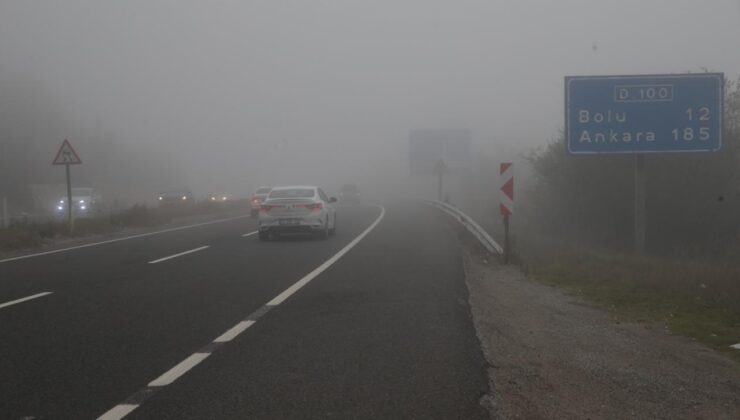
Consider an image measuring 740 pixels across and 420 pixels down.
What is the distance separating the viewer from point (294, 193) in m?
19.5

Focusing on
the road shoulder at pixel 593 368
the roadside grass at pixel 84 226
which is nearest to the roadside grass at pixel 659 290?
the road shoulder at pixel 593 368

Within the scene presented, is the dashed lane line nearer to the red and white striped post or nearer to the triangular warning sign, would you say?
the red and white striped post

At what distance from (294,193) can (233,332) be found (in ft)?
40.8

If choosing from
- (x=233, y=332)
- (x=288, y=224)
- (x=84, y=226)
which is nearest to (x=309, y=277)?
(x=233, y=332)

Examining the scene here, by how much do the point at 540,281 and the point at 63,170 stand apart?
54.1 meters

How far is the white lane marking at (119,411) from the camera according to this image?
4606 mm

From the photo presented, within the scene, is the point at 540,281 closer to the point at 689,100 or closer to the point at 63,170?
the point at 689,100

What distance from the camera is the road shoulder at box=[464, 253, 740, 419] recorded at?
4.86 metres

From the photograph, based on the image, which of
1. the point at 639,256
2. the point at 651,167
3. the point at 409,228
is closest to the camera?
the point at 639,256

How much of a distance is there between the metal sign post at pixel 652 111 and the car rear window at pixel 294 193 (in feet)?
25.2

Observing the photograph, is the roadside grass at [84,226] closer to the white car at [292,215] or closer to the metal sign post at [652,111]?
the white car at [292,215]

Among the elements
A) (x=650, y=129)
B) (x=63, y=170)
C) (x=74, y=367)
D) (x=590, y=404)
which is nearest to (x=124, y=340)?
(x=74, y=367)

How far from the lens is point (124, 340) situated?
6973 mm

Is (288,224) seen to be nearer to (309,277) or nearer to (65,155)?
(309,277)
